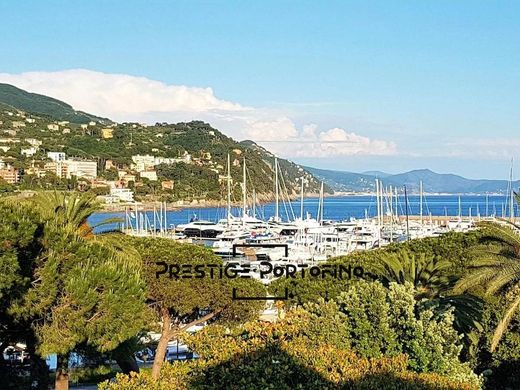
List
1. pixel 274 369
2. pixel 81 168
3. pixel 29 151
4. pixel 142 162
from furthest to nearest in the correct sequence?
pixel 142 162 < pixel 29 151 < pixel 81 168 < pixel 274 369

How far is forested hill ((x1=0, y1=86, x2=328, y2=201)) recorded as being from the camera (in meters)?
124

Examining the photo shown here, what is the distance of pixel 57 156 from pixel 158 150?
3451 cm

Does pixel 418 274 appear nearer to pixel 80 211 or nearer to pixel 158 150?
pixel 80 211

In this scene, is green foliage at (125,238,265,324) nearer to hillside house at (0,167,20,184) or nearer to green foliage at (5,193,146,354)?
green foliage at (5,193,146,354)

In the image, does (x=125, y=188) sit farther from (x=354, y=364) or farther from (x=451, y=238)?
(x=354, y=364)

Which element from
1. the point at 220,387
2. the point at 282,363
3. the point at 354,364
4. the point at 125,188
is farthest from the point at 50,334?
the point at 125,188

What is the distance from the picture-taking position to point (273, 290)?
777 inches

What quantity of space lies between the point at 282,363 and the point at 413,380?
1961mm

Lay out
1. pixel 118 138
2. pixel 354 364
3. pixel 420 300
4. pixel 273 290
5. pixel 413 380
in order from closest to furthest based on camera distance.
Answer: pixel 413 380
pixel 354 364
pixel 420 300
pixel 273 290
pixel 118 138

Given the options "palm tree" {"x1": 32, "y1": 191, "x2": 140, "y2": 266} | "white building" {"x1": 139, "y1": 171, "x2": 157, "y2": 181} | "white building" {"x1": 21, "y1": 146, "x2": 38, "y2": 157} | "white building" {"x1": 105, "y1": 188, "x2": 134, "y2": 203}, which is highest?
"white building" {"x1": 21, "y1": 146, "x2": 38, "y2": 157}

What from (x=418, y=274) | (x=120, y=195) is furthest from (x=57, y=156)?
Result: (x=418, y=274)

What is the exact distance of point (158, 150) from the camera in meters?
156

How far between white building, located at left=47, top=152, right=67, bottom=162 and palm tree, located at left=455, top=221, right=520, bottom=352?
114304mm

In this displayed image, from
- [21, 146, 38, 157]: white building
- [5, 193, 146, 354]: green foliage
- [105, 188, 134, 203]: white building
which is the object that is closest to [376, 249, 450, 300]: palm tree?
[5, 193, 146, 354]: green foliage
